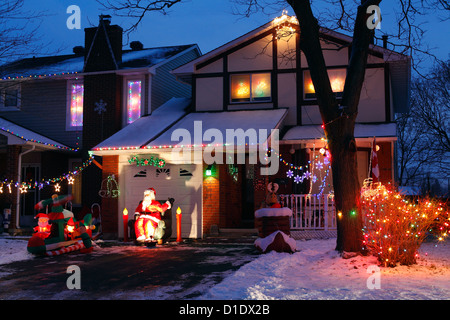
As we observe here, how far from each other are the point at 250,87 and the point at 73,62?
9.17 meters

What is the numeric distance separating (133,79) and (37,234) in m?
8.93

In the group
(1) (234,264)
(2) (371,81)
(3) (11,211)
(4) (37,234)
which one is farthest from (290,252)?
(3) (11,211)

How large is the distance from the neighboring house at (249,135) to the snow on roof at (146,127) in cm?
5

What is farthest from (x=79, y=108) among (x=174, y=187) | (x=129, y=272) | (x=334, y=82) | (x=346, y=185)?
(x=346, y=185)

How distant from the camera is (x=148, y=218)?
13.0 metres

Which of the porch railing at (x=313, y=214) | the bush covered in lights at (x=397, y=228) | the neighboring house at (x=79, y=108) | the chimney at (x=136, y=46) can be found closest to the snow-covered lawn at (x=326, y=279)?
the bush covered in lights at (x=397, y=228)

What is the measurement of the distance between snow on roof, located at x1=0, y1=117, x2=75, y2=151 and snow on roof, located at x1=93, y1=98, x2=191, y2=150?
9.23 ft

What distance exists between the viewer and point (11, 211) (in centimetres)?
1617

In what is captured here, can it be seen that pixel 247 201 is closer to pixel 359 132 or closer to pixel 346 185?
pixel 359 132

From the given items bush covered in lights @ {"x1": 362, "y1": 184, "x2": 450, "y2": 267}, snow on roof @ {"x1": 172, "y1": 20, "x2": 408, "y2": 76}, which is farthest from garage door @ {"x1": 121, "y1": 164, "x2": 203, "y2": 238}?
bush covered in lights @ {"x1": 362, "y1": 184, "x2": 450, "y2": 267}

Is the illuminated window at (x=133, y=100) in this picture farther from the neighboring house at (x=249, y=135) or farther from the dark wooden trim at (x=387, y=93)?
the dark wooden trim at (x=387, y=93)

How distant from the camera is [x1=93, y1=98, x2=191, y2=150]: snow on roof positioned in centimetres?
1495

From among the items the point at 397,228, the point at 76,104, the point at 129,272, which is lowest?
the point at 129,272
